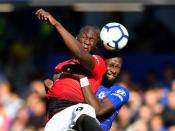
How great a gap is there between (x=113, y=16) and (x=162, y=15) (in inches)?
63.3

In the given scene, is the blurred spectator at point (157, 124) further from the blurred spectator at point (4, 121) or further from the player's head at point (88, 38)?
the player's head at point (88, 38)

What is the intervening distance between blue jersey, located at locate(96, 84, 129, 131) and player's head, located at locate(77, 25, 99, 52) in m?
0.62

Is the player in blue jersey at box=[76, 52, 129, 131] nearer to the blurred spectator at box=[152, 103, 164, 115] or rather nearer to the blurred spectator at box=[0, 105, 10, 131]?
the blurred spectator at box=[152, 103, 164, 115]

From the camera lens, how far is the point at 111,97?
5.39 m

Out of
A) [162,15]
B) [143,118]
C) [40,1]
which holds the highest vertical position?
[40,1]

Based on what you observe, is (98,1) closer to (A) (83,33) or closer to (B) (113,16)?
(B) (113,16)

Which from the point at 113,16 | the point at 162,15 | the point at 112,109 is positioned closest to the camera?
the point at 112,109

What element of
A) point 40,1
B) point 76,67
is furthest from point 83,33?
point 40,1

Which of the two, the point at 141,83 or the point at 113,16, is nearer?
the point at 141,83

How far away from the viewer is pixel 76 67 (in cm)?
518

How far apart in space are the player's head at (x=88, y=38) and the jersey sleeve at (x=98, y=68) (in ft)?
0.51

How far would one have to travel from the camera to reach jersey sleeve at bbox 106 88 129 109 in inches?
211

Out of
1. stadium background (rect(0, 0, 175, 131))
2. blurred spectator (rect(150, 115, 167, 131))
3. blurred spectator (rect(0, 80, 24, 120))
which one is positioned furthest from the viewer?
blurred spectator (rect(0, 80, 24, 120))

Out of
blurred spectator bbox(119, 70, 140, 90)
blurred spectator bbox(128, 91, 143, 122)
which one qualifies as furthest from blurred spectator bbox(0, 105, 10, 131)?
blurred spectator bbox(128, 91, 143, 122)
